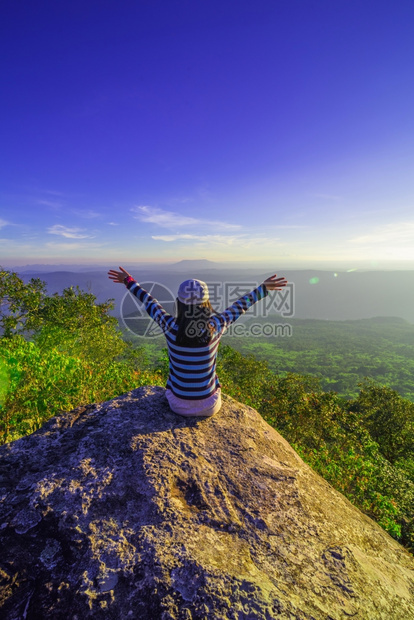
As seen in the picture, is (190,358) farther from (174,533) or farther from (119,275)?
(119,275)

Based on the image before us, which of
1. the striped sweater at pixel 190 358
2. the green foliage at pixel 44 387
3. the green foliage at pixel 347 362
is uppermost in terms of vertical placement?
the striped sweater at pixel 190 358

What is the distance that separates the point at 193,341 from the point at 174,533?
2469 mm

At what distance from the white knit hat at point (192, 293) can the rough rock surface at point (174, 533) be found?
86.6 inches

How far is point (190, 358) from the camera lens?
455cm

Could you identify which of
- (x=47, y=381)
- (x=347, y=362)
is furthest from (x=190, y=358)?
(x=347, y=362)

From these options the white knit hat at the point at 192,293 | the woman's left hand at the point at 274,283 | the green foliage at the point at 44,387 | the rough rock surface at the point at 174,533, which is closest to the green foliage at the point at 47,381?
the green foliage at the point at 44,387

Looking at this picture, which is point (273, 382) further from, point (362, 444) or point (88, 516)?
point (88, 516)

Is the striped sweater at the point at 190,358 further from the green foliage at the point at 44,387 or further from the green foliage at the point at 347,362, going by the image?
the green foliage at the point at 347,362

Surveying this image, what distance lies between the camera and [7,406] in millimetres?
6375

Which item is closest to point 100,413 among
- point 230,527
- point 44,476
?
point 44,476

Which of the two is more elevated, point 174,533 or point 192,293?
point 192,293

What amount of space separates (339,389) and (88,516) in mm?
104855

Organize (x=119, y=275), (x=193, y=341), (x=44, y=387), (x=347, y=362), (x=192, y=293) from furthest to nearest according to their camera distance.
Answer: (x=347, y=362), (x=44, y=387), (x=119, y=275), (x=193, y=341), (x=192, y=293)

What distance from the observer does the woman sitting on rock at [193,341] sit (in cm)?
440
